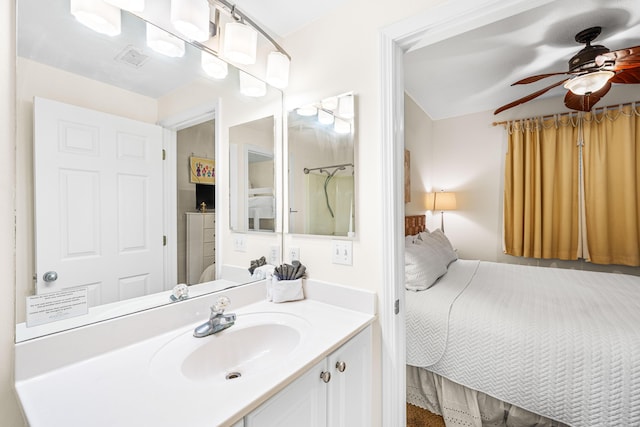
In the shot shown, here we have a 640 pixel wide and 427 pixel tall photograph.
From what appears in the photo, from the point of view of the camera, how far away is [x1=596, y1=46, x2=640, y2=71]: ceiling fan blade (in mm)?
1682

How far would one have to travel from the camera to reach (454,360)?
152 cm

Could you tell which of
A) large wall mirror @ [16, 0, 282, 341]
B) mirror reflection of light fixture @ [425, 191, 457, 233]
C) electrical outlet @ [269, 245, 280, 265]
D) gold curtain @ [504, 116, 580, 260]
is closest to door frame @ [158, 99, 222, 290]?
large wall mirror @ [16, 0, 282, 341]

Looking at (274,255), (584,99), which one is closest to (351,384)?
(274,255)

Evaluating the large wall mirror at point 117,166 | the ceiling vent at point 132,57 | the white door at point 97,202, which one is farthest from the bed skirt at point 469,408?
the ceiling vent at point 132,57

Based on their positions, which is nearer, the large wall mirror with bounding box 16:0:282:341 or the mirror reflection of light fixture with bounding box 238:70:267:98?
the large wall mirror with bounding box 16:0:282:341

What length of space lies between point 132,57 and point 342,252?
1.10 metres

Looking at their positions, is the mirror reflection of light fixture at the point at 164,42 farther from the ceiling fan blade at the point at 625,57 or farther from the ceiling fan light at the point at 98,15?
the ceiling fan blade at the point at 625,57

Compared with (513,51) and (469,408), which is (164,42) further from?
(513,51)

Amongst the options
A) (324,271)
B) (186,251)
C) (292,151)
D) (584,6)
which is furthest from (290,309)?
Result: (584,6)

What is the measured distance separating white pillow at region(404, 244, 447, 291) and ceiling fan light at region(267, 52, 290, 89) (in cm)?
133

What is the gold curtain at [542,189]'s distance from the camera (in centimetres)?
305

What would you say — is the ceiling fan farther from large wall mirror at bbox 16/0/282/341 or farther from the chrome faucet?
the chrome faucet

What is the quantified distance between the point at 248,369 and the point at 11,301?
2.31 feet

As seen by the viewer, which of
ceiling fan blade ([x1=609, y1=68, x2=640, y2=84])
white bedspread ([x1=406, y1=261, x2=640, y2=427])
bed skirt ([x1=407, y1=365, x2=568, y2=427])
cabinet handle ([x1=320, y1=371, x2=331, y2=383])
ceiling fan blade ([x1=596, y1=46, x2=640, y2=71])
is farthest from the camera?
ceiling fan blade ([x1=609, y1=68, x2=640, y2=84])
